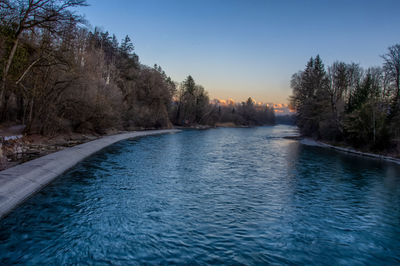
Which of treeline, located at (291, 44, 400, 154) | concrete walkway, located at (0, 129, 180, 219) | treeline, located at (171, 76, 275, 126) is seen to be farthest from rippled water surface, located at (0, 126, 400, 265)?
treeline, located at (171, 76, 275, 126)

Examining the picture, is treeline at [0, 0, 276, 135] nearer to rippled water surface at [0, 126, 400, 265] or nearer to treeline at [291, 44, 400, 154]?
rippled water surface at [0, 126, 400, 265]

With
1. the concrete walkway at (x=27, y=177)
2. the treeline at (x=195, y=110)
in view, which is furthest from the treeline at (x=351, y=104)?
the treeline at (x=195, y=110)

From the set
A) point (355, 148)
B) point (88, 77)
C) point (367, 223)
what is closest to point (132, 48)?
point (88, 77)

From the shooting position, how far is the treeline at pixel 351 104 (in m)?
28.1

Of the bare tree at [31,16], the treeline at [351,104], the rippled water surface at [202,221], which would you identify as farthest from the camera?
the treeline at [351,104]

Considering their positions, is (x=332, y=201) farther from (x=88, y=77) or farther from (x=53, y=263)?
(x=88, y=77)

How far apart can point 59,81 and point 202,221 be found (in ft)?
75.5

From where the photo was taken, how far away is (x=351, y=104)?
36469 mm

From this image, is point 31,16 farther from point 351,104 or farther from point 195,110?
point 195,110

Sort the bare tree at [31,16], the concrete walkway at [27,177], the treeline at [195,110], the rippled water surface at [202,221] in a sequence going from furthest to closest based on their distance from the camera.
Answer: the treeline at [195,110] → the bare tree at [31,16] → the concrete walkway at [27,177] → the rippled water surface at [202,221]

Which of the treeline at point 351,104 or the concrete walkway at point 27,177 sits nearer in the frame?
the concrete walkway at point 27,177

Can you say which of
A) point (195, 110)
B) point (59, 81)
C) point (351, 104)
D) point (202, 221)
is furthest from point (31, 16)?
point (195, 110)

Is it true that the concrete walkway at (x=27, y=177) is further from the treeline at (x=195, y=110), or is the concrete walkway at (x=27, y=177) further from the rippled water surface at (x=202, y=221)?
the treeline at (x=195, y=110)

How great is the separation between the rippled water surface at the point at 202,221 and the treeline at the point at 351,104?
53.0 ft
